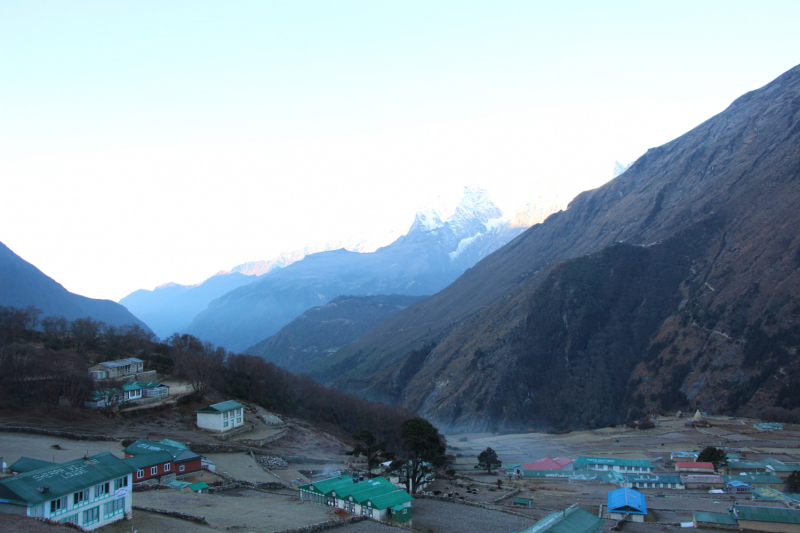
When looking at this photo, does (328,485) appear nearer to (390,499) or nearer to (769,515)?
(390,499)

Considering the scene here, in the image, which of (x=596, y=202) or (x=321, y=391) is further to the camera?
(x=596, y=202)

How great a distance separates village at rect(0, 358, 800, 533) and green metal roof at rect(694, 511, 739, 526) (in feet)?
0.50

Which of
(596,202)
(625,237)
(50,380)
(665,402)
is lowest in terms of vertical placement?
(665,402)

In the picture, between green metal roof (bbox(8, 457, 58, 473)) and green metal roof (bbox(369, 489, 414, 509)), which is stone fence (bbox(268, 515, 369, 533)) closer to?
green metal roof (bbox(369, 489, 414, 509))

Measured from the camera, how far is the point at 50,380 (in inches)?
1980

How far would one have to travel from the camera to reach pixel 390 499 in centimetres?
3231

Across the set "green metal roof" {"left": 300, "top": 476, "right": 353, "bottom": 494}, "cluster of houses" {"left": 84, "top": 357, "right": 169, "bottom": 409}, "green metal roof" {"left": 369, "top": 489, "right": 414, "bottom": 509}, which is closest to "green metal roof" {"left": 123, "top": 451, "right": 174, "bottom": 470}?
"green metal roof" {"left": 300, "top": 476, "right": 353, "bottom": 494}

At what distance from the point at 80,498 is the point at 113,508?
5.79 ft

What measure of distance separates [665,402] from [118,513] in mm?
92317

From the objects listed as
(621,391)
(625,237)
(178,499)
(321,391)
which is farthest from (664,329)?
(178,499)

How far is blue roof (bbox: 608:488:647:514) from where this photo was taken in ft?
124

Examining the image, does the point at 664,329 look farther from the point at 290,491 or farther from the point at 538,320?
the point at 290,491

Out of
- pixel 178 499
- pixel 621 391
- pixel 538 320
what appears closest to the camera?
pixel 178 499

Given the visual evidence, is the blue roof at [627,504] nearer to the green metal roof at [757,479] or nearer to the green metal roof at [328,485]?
the green metal roof at [757,479]
